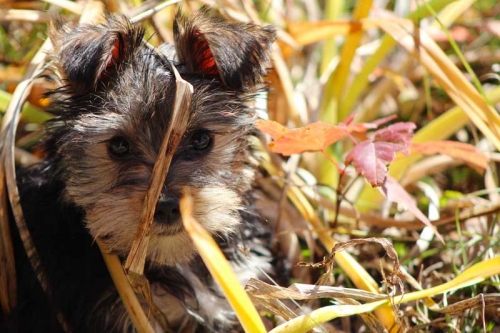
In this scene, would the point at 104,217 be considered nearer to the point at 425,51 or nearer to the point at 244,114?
the point at 244,114

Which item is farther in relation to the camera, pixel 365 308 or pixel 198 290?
pixel 198 290

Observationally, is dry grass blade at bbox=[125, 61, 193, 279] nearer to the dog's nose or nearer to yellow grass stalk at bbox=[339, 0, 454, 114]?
the dog's nose

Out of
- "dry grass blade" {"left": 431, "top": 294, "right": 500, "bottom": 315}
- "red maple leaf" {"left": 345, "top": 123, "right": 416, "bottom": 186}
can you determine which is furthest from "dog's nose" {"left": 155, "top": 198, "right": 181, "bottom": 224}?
"dry grass blade" {"left": 431, "top": 294, "right": 500, "bottom": 315}

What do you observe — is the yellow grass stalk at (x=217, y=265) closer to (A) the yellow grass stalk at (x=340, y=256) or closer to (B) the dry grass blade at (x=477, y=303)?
(A) the yellow grass stalk at (x=340, y=256)

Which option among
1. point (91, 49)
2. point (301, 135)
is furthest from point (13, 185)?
point (301, 135)

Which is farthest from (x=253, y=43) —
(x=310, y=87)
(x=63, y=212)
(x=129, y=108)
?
(x=310, y=87)

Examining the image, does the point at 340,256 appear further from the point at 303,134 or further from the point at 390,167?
the point at 390,167
